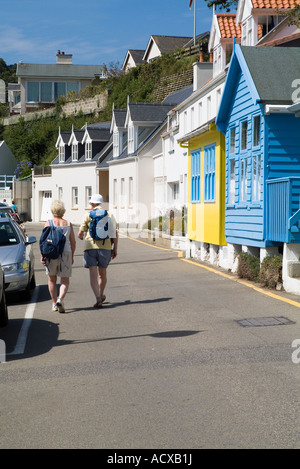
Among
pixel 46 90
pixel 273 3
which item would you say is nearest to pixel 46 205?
pixel 46 90

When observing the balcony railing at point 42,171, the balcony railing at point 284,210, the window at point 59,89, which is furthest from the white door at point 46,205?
the balcony railing at point 284,210

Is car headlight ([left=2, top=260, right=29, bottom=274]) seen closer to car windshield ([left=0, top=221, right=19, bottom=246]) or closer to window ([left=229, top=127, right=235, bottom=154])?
car windshield ([left=0, top=221, right=19, bottom=246])

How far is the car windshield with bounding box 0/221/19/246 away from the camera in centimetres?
1363

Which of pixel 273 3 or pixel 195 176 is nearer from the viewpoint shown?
pixel 195 176

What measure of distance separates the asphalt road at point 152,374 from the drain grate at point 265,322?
0.35 ft

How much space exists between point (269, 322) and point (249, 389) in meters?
3.45

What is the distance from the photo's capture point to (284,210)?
12961 mm

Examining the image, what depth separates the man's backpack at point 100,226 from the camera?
11.5 meters

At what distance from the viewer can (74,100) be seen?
224ft

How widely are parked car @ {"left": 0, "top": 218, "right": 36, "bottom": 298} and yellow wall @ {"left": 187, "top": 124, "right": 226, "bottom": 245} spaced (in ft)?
18.5

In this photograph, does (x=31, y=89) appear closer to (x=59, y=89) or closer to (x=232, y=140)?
(x=59, y=89)

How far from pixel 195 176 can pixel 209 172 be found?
1.77 metres

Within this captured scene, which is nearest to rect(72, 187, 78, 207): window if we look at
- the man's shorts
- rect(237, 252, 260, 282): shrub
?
rect(237, 252, 260, 282): shrub
